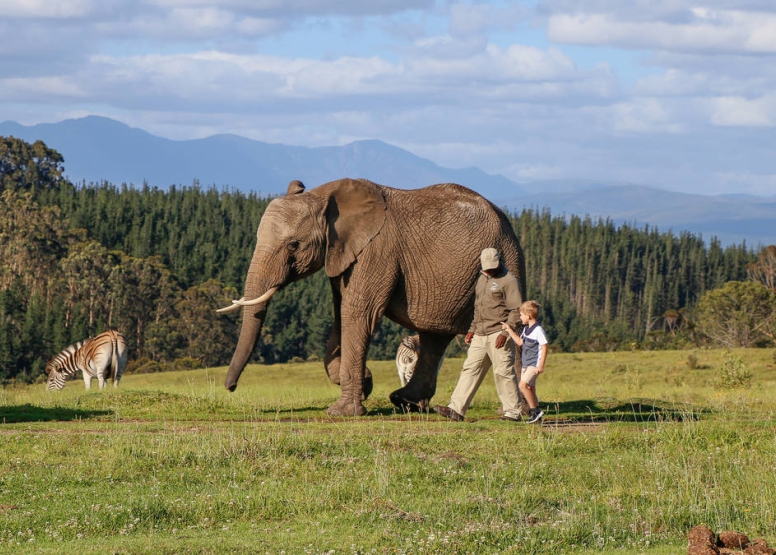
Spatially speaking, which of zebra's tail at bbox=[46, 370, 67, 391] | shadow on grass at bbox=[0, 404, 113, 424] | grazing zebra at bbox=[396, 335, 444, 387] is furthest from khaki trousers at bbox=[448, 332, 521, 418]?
zebra's tail at bbox=[46, 370, 67, 391]

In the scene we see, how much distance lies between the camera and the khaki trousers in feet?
49.2

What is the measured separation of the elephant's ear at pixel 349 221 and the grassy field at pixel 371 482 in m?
2.41

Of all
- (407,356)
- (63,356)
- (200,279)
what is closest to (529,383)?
(407,356)

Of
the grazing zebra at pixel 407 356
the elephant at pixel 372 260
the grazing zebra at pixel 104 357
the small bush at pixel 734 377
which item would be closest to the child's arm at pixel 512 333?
the elephant at pixel 372 260

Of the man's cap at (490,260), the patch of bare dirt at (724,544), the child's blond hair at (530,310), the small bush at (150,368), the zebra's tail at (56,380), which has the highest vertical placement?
the man's cap at (490,260)

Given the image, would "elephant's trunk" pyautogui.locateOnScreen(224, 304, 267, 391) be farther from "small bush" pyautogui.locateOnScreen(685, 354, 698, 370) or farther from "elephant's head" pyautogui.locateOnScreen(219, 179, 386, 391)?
"small bush" pyautogui.locateOnScreen(685, 354, 698, 370)

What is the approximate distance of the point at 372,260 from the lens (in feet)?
55.5

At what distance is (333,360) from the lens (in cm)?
1786

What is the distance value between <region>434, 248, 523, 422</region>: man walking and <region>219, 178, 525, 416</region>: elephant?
179 centimetres

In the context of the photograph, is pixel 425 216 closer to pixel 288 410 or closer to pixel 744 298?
pixel 288 410

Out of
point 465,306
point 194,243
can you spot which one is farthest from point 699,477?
point 194,243

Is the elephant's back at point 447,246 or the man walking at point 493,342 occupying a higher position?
the elephant's back at point 447,246

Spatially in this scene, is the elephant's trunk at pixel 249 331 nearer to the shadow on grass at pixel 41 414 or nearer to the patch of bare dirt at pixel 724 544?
the shadow on grass at pixel 41 414

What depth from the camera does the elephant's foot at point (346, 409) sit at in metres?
16.6
